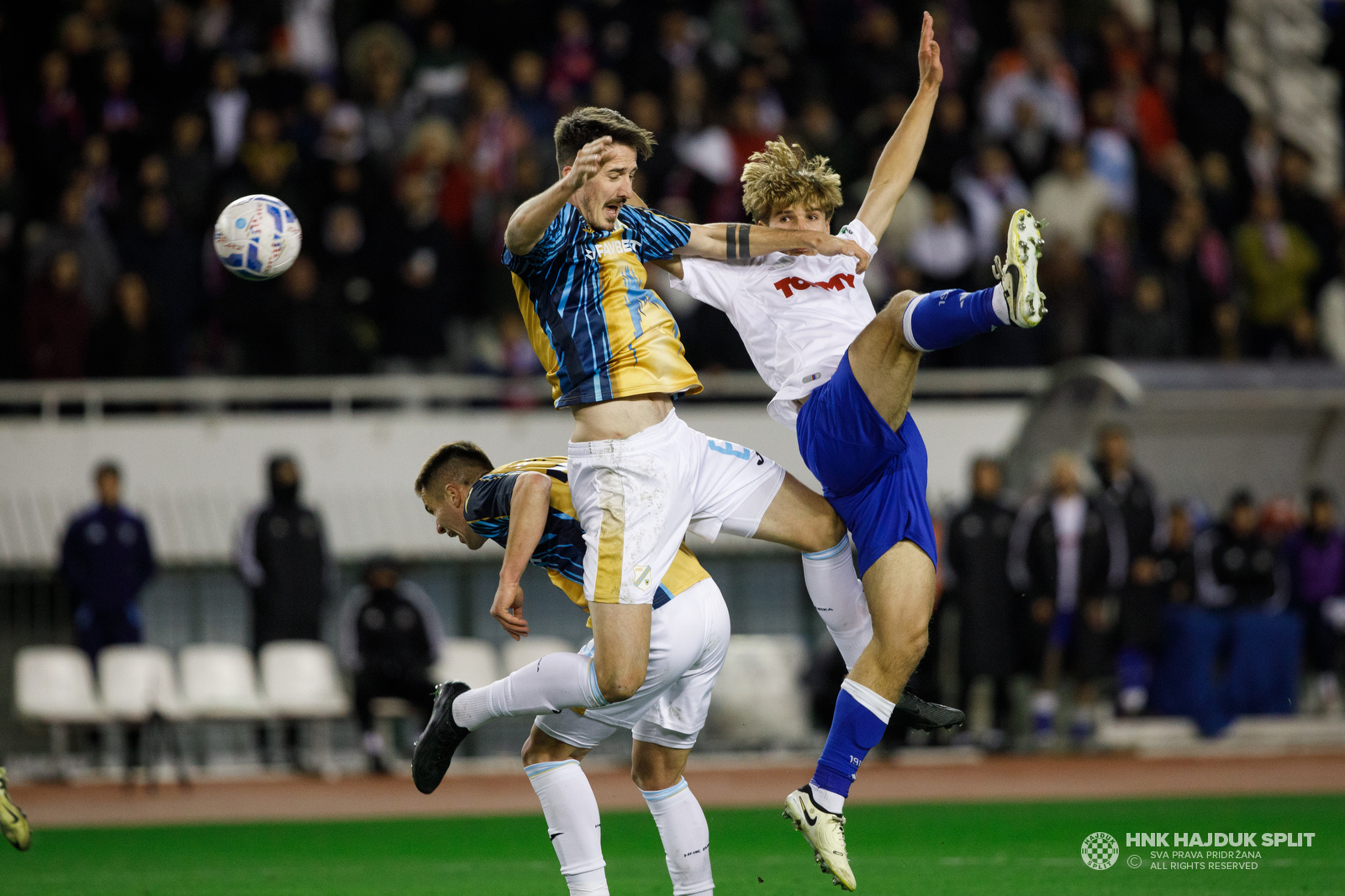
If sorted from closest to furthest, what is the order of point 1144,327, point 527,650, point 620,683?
point 620,683 → point 527,650 → point 1144,327

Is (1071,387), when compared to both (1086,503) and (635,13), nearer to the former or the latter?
(1086,503)

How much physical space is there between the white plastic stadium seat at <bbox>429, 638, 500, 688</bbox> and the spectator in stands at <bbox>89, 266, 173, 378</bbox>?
3515mm

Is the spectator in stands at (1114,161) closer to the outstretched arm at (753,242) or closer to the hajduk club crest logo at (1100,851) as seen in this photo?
the hajduk club crest logo at (1100,851)

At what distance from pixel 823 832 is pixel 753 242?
2290mm

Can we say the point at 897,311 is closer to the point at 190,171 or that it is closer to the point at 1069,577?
the point at 1069,577

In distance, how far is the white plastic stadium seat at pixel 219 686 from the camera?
14094mm

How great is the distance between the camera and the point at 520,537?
6.43 m

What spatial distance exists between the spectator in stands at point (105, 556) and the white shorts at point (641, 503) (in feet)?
27.7

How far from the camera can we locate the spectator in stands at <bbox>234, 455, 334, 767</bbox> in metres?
14.3

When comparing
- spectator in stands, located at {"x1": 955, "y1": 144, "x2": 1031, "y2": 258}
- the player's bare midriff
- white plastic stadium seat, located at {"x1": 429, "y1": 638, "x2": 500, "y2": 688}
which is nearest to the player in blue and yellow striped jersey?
the player's bare midriff

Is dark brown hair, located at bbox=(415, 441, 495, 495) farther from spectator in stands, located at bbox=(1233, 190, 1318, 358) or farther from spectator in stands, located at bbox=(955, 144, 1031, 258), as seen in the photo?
spectator in stands, located at bbox=(1233, 190, 1318, 358)

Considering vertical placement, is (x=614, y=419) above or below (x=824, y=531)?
above

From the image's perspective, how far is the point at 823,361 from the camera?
7.32 meters

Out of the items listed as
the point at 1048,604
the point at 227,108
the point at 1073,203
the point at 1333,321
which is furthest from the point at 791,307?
the point at 1333,321
